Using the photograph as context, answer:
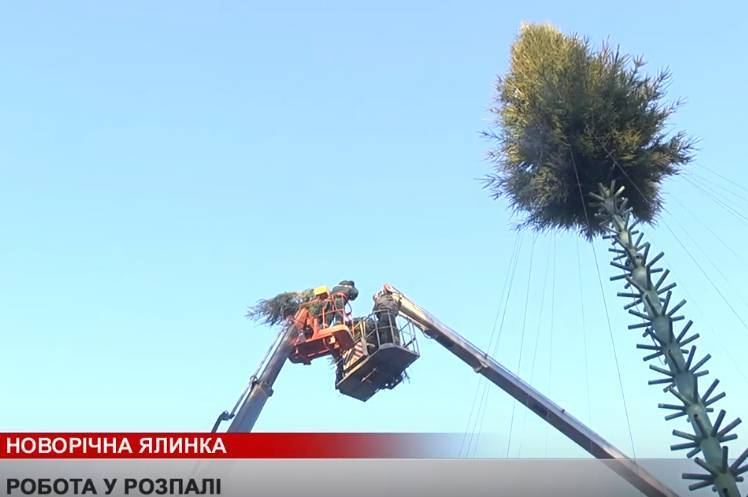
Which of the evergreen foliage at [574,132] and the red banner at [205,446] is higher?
the evergreen foliage at [574,132]

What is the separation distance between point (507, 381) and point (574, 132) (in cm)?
1407

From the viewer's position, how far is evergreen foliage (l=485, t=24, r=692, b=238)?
787 inches

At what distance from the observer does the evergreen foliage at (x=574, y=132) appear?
20.0m

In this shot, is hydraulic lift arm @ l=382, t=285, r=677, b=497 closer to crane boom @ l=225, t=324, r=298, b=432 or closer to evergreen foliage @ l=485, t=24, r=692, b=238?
crane boom @ l=225, t=324, r=298, b=432

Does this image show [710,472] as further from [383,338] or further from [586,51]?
[383,338]

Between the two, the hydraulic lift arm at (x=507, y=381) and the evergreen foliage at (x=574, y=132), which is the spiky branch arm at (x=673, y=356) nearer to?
the evergreen foliage at (x=574, y=132)

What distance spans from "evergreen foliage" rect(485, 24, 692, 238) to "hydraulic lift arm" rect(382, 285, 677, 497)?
10.8m

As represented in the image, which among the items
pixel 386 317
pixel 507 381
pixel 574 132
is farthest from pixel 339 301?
pixel 574 132

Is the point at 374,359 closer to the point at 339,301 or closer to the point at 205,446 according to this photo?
the point at 339,301

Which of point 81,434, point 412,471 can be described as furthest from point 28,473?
point 412,471

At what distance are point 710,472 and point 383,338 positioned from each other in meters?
16.4

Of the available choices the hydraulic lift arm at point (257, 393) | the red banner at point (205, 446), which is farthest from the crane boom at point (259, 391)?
the red banner at point (205, 446)

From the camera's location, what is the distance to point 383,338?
30.8 metres

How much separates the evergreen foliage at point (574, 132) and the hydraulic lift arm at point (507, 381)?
10774 millimetres
